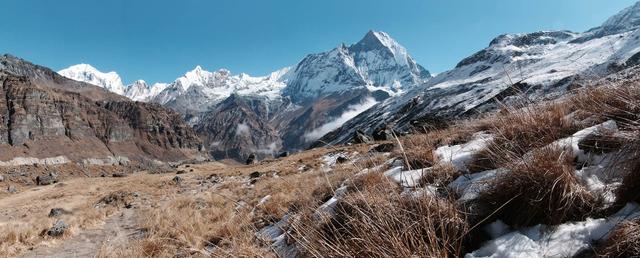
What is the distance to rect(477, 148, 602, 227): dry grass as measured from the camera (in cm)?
280

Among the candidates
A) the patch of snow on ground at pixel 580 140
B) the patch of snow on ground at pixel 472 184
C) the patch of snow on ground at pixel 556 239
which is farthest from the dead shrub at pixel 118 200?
the patch of snow on ground at pixel 556 239

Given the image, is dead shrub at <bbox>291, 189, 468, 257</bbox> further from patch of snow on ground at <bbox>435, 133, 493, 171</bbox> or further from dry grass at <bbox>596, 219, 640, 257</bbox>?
patch of snow on ground at <bbox>435, 133, 493, 171</bbox>

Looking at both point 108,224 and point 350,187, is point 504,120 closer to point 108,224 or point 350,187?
point 350,187

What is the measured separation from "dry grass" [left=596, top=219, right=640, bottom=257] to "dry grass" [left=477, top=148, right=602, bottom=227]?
1.31 ft

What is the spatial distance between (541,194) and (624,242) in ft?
2.55

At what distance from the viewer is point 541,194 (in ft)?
9.73

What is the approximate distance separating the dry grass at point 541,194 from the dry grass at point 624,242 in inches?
15.7

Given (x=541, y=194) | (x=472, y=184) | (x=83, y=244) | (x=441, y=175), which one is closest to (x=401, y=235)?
(x=541, y=194)

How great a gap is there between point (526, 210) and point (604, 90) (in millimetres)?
2502

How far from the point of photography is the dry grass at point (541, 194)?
2.80m

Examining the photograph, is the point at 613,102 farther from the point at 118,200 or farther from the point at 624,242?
the point at 118,200

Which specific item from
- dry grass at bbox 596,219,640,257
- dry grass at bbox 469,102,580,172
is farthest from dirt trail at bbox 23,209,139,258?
dry grass at bbox 596,219,640,257

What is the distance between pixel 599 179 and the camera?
305cm

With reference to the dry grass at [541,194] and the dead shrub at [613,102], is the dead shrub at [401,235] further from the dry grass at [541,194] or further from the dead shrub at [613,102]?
the dead shrub at [613,102]
